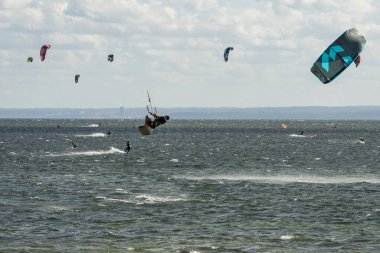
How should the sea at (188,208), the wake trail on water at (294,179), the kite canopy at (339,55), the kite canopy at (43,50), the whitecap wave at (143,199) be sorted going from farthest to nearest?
the kite canopy at (43,50)
the wake trail on water at (294,179)
the whitecap wave at (143,199)
the kite canopy at (339,55)
the sea at (188,208)

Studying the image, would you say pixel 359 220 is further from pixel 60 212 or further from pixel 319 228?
pixel 60 212

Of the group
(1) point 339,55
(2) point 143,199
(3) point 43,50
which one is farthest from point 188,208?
(3) point 43,50

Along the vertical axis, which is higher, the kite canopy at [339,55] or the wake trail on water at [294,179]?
the kite canopy at [339,55]

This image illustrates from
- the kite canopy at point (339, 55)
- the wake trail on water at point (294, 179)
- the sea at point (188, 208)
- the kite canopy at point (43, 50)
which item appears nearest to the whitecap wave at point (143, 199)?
the sea at point (188, 208)

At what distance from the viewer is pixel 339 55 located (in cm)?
4244

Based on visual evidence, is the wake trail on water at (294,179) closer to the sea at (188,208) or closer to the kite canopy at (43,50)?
the sea at (188,208)

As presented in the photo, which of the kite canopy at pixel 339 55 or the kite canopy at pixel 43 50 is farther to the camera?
the kite canopy at pixel 43 50

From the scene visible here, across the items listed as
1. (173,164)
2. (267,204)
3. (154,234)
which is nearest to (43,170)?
(173,164)

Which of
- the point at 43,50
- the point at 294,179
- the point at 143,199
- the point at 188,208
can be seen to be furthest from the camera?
the point at 43,50

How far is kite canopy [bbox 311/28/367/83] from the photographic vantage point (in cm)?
4188

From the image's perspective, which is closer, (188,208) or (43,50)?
(188,208)

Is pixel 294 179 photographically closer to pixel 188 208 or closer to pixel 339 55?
pixel 188 208

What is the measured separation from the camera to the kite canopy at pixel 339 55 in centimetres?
4188

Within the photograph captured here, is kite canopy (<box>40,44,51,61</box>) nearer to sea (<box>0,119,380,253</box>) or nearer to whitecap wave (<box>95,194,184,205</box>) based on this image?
sea (<box>0,119,380,253</box>)
